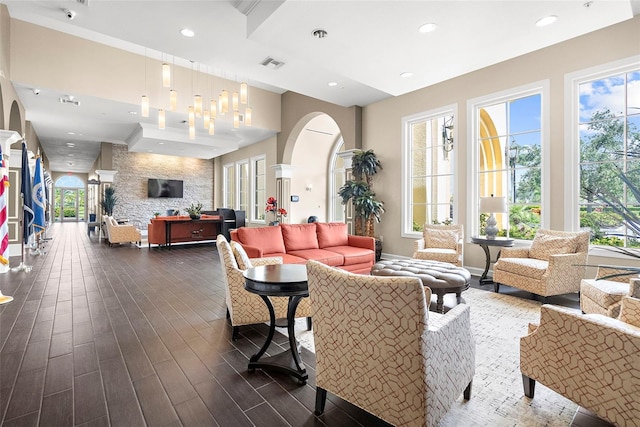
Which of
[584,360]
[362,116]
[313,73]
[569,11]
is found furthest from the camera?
[362,116]

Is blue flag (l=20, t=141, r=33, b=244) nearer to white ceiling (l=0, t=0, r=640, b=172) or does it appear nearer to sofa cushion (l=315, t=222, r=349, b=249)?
white ceiling (l=0, t=0, r=640, b=172)

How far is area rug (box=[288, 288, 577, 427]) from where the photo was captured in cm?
168

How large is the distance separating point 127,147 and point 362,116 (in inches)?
353

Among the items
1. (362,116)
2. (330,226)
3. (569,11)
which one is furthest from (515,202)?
(362,116)

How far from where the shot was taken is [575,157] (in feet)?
13.8

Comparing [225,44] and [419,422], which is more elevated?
[225,44]

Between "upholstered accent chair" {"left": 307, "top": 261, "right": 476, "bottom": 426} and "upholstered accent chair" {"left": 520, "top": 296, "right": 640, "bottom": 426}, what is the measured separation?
44 cm

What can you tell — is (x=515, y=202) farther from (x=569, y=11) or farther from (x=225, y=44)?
(x=225, y=44)

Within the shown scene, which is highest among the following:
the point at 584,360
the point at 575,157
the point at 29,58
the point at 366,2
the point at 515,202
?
the point at 29,58

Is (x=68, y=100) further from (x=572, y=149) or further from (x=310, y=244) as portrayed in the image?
(x=572, y=149)

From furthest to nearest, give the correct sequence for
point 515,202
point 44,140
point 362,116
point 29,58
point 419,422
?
1. point 44,140
2. point 362,116
3. point 29,58
4. point 515,202
5. point 419,422

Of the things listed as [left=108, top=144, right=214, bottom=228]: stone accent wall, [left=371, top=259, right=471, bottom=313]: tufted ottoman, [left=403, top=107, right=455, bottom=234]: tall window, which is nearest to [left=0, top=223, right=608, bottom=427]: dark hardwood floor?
[left=371, top=259, right=471, bottom=313]: tufted ottoman

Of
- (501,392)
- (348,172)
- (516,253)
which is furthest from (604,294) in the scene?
(348,172)

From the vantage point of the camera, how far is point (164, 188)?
12023 mm
